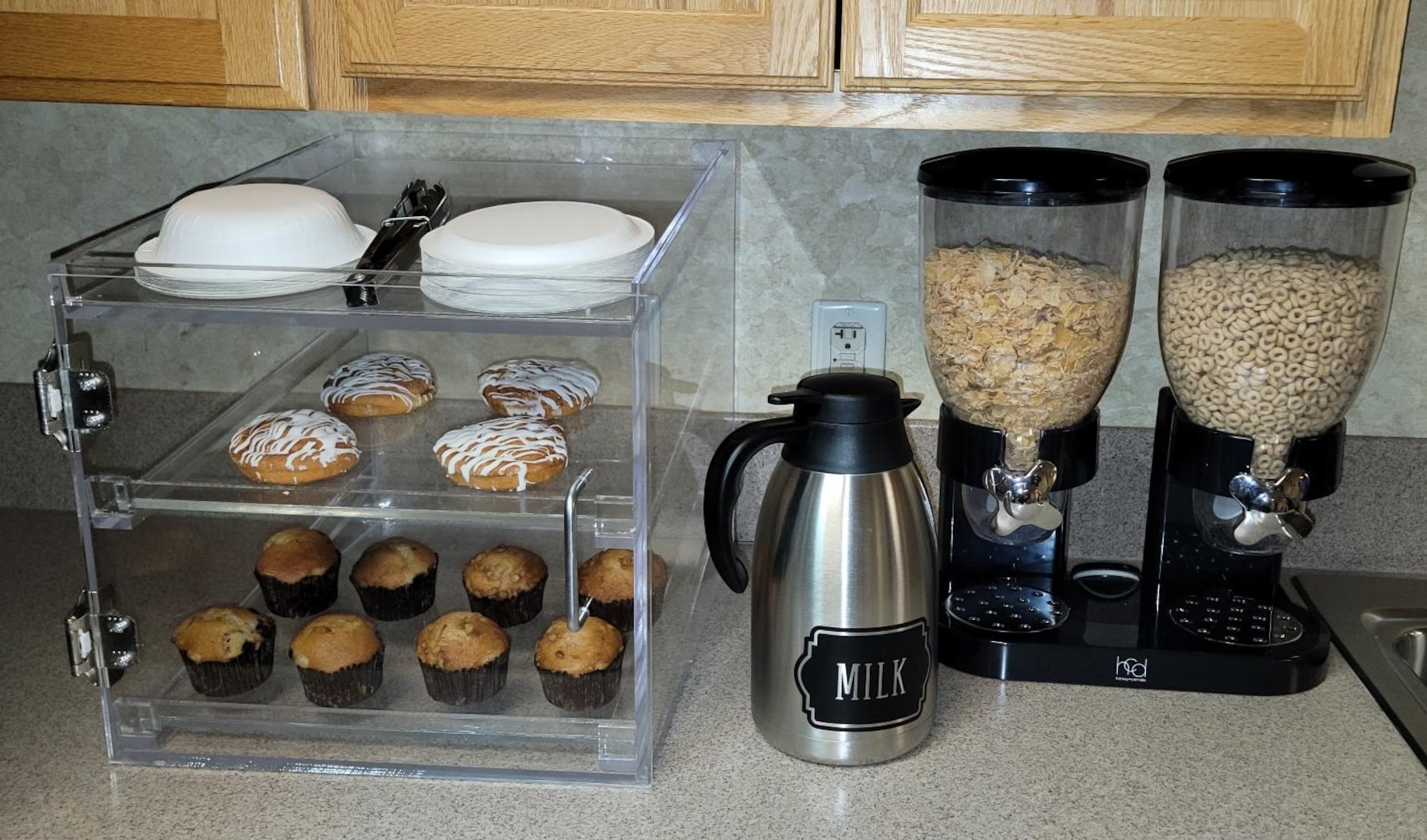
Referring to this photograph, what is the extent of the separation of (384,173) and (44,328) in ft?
1.57

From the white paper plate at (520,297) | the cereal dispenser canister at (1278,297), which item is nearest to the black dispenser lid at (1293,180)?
the cereal dispenser canister at (1278,297)

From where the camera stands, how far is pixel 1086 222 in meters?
1.05

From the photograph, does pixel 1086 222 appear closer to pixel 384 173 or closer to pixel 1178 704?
pixel 1178 704

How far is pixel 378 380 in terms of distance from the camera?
4.06 ft

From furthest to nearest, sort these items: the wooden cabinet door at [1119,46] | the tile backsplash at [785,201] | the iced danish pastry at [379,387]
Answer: the tile backsplash at [785,201], the iced danish pastry at [379,387], the wooden cabinet door at [1119,46]

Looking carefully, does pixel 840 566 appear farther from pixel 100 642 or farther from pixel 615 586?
pixel 100 642

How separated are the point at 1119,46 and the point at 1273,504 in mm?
405

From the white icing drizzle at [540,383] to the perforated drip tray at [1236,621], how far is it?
579 millimetres

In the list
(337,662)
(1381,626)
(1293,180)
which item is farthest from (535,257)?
(1381,626)

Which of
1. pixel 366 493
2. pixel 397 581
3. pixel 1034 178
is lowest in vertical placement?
pixel 397 581

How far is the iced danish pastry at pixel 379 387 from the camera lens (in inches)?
47.7

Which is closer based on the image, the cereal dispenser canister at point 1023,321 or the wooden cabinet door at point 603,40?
the wooden cabinet door at point 603,40

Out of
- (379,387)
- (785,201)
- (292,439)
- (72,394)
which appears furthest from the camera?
(785,201)

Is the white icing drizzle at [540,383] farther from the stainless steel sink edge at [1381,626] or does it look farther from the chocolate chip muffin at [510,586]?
the stainless steel sink edge at [1381,626]
